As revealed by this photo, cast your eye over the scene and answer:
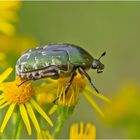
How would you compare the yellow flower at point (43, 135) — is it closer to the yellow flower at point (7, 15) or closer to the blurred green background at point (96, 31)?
the yellow flower at point (7, 15)

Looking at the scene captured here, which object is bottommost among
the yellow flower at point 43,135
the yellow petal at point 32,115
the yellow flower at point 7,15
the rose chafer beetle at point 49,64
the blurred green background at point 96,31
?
the yellow flower at point 43,135

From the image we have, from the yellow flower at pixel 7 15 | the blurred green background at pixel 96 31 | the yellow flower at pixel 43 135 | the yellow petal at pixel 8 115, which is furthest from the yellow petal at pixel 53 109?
the blurred green background at pixel 96 31

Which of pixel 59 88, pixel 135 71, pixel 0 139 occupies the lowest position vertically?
pixel 0 139

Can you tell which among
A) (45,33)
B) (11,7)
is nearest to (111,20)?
(45,33)

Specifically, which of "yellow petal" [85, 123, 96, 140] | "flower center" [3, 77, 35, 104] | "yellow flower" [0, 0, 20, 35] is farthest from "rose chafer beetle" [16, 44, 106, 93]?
"yellow flower" [0, 0, 20, 35]

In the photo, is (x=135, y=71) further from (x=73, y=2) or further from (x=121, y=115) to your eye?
(x=121, y=115)

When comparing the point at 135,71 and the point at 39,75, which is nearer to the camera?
the point at 39,75

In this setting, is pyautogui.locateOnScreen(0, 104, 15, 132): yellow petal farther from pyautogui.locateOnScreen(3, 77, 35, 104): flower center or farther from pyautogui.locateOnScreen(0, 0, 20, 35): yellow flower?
pyautogui.locateOnScreen(0, 0, 20, 35): yellow flower
